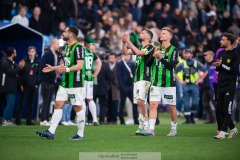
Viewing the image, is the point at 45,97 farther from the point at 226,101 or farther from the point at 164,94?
the point at 226,101

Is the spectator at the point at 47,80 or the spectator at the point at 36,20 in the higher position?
the spectator at the point at 36,20

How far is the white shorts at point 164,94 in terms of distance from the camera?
48.1 ft

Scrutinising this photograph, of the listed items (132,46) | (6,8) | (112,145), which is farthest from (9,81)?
(112,145)

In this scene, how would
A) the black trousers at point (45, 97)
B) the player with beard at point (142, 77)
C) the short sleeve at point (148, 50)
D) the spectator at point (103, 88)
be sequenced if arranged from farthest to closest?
1. the spectator at point (103, 88)
2. the black trousers at point (45, 97)
3. the player with beard at point (142, 77)
4. the short sleeve at point (148, 50)

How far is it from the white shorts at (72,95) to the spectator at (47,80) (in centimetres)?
578

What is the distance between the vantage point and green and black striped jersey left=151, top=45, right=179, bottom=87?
14.6 meters

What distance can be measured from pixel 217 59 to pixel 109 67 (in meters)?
7.18

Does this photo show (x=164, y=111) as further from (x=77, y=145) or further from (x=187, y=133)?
(x=77, y=145)

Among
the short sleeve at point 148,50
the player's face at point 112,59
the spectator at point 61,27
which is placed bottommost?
the short sleeve at point 148,50

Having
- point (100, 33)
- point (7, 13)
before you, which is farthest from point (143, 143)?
point (100, 33)

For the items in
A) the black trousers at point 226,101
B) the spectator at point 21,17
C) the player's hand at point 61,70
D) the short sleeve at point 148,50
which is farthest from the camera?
the spectator at point 21,17

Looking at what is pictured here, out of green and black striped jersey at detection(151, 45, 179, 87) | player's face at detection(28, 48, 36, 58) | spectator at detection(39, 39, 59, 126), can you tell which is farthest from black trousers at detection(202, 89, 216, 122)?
green and black striped jersey at detection(151, 45, 179, 87)

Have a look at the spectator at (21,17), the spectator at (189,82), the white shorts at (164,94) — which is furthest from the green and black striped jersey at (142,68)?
the spectator at (21,17)

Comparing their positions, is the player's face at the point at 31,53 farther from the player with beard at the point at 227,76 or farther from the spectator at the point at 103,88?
the player with beard at the point at 227,76
